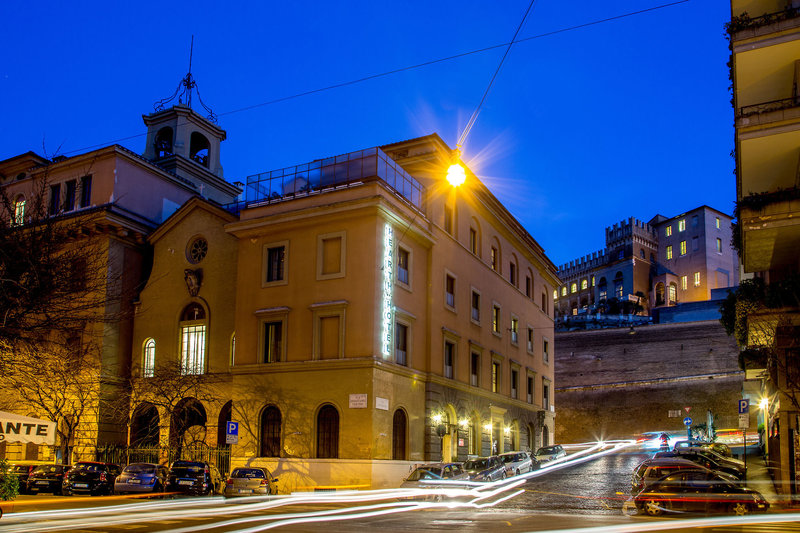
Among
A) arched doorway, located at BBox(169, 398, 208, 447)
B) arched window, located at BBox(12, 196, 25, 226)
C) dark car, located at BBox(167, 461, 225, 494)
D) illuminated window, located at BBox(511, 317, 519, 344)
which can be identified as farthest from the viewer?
illuminated window, located at BBox(511, 317, 519, 344)

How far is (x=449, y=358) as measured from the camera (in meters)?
39.3

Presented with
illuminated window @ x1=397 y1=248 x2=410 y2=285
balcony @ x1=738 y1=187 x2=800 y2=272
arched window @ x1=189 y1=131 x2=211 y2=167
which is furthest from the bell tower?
balcony @ x1=738 y1=187 x2=800 y2=272

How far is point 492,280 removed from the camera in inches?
1826

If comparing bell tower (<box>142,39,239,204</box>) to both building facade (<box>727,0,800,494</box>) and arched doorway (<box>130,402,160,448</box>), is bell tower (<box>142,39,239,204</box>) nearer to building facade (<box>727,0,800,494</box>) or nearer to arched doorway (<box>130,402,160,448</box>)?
arched doorway (<box>130,402,160,448</box>)

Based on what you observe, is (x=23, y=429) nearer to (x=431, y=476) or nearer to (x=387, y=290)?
(x=431, y=476)

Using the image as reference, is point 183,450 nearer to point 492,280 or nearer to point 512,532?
point 492,280

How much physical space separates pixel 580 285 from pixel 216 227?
99.2 meters

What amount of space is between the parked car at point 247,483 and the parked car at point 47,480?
7638mm

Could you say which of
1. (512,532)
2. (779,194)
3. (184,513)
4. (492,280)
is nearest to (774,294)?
(779,194)

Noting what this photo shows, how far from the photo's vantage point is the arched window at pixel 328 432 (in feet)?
105

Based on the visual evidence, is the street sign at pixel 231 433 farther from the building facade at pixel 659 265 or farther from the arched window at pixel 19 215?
the building facade at pixel 659 265

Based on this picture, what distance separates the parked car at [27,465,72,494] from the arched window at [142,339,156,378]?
27.0ft

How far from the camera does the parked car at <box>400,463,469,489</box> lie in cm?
2667

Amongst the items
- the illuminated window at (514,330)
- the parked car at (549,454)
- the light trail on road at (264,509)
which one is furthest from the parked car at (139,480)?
the illuminated window at (514,330)
